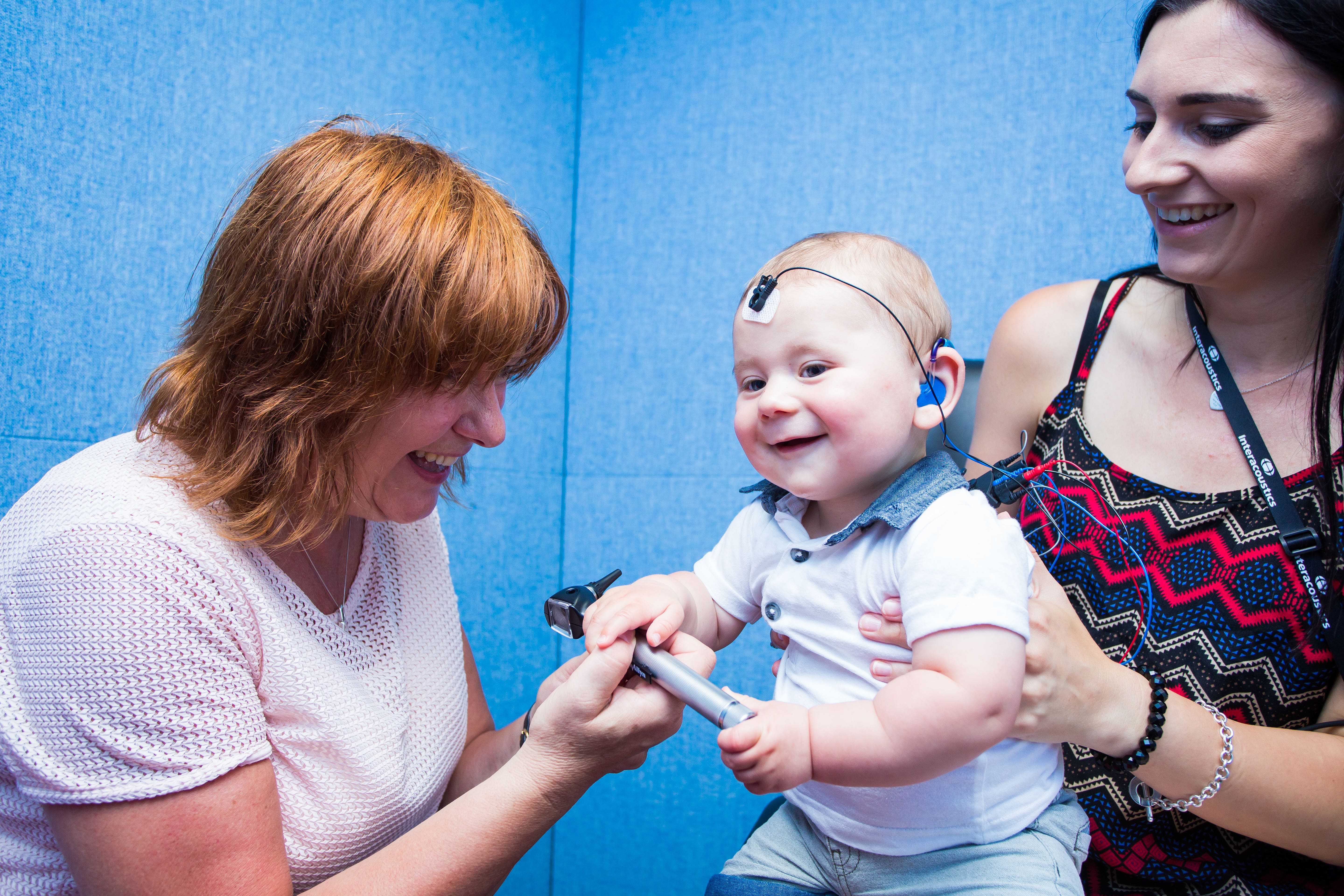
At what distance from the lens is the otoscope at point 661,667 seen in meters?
0.79

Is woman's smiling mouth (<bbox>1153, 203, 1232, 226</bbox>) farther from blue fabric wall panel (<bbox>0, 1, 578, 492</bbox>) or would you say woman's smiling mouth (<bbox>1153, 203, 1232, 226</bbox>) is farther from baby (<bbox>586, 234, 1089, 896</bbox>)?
blue fabric wall panel (<bbox>0, 1, 578, 492</bbox>)

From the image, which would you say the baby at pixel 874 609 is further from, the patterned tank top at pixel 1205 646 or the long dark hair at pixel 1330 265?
the long dark hair at pixel 1330 265

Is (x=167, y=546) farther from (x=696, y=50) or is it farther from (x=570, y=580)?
(x=696, y=50)

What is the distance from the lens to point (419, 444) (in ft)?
3.23

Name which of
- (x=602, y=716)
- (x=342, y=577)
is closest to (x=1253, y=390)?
(x=602, y=716)

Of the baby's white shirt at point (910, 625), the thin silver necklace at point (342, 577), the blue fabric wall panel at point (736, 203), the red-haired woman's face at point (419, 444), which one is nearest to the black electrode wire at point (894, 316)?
the baby's white shirt at point (910, 625)

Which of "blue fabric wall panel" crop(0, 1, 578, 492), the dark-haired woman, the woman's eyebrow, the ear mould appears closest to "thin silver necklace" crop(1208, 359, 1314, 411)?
the dark-haired woman

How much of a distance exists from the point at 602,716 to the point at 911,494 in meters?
0.41

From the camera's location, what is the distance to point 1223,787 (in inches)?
38.4

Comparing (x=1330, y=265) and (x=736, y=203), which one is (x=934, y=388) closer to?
(x=1330, y=265)

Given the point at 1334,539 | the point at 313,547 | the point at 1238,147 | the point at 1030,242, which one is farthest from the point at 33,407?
the point at 1030,242

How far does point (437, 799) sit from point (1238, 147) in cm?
131

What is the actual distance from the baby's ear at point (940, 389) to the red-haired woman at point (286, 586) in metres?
0.36

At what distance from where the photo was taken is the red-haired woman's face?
971 millimetres
